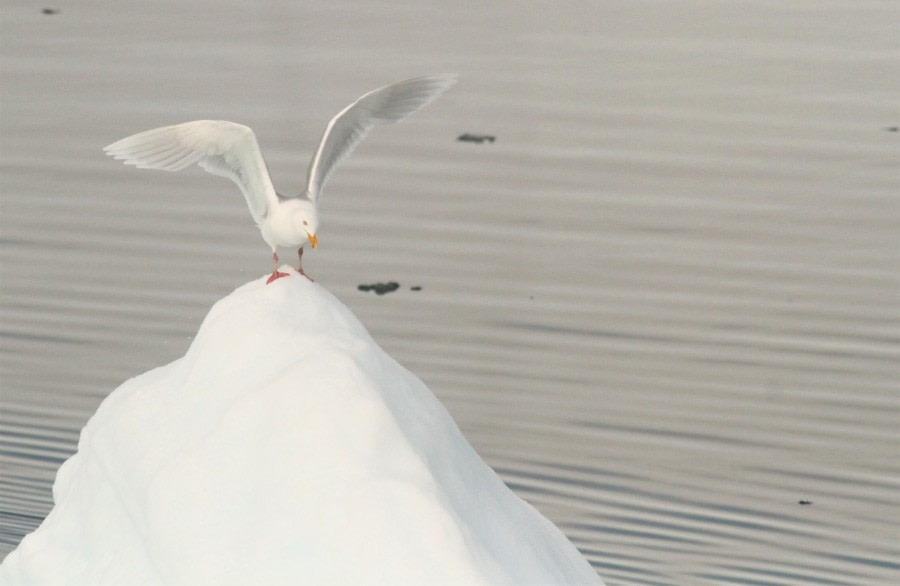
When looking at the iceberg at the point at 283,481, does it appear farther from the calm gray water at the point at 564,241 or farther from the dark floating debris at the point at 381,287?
the dark floating debris at the point at 381,287

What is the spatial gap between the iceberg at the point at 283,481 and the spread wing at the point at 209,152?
1.12m

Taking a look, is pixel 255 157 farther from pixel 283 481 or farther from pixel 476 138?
pixel 476 138

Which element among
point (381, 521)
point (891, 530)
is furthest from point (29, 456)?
Answer: point (381, 521)

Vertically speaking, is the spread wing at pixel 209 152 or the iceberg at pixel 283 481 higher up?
the spread wing at pixel 209 152

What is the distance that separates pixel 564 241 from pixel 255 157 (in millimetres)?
4336

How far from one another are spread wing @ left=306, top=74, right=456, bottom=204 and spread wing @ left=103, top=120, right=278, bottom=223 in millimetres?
151

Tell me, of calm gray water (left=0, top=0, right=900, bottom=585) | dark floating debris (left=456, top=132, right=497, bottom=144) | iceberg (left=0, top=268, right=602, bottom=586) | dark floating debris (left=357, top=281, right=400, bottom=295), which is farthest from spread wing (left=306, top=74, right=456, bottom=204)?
dark floating debris (left=456, top=132, right=497, bottom=144)

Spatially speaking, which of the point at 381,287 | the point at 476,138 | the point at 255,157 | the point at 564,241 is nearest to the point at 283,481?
the point at 255,157

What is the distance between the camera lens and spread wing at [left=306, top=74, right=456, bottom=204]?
15.4ft

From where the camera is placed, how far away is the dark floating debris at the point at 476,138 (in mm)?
9703

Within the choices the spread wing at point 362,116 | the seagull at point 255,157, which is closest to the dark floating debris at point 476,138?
the spread wing at point 362,116

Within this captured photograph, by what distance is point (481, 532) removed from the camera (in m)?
2.95

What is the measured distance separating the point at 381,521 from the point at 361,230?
6.14 m

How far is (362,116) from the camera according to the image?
16.1ft
